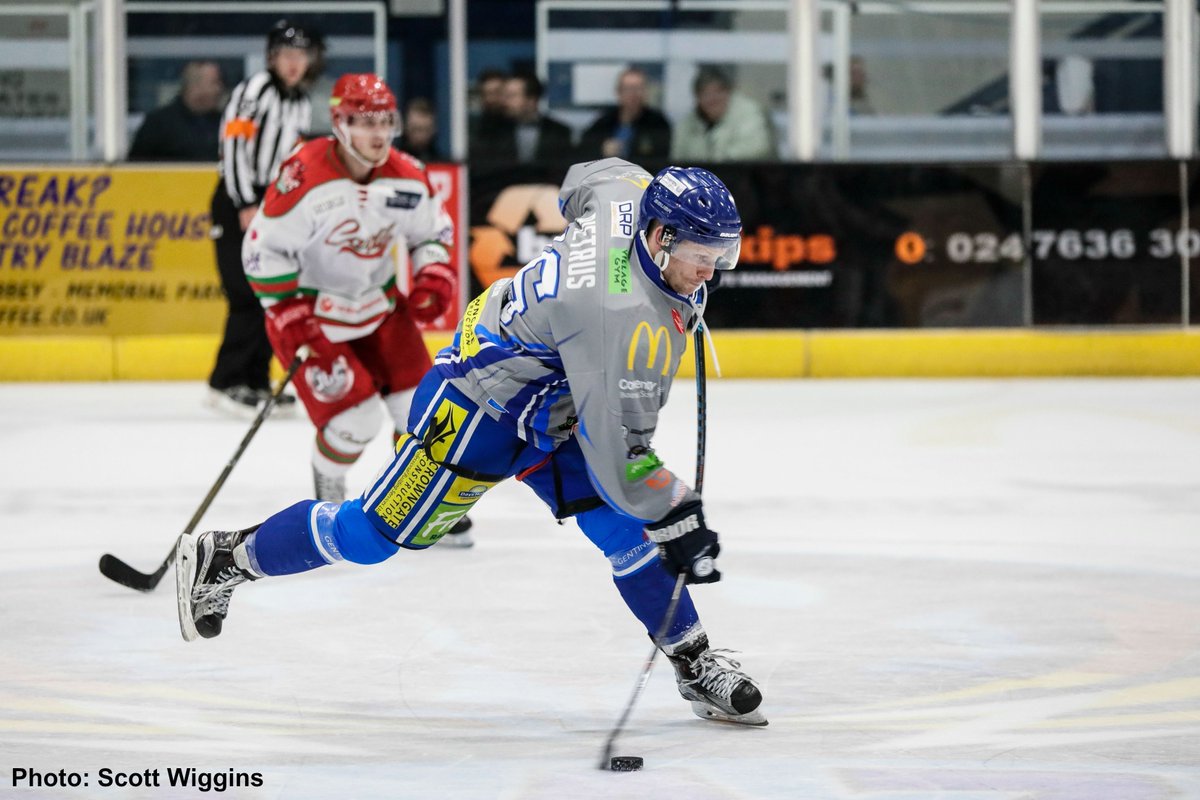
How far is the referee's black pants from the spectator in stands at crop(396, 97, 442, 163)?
1.40m

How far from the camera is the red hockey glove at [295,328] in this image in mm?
5641

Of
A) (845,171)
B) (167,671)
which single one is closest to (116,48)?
(845,171)

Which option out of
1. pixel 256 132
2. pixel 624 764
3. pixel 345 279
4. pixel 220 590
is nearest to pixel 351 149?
pixel 345 279

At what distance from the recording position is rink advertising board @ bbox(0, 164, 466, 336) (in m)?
9.97

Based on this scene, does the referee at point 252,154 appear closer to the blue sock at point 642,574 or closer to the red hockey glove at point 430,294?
the red hockey glove at point 430,294

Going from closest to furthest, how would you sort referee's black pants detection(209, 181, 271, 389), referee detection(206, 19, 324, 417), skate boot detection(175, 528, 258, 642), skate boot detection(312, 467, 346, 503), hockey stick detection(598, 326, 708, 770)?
hockey stick detection(598, 326, 708, 770)
skate boot detection(175, 528, 258, 642)
skate boot detection(312, 467, 346, 503)
referee detection(206, 19, 324, 417)
referee's black pants detection(209, 181, 271, 389)

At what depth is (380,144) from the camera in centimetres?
562

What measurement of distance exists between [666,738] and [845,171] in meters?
7.20

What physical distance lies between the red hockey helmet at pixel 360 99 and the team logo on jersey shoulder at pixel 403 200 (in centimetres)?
26

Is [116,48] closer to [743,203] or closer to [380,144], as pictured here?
[743,203]

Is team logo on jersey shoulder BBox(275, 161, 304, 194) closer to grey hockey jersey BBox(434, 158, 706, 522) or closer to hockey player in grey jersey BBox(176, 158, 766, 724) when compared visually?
hockey player in grey jersey BBox(176, 158, 766, 724)

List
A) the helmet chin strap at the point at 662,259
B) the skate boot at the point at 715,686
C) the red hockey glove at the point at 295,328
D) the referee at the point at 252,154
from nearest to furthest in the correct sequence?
the helmet chin strap at the point at 662,259
the skate boot at the point at 715,686
the red hockey glove at the point at 295,328
the referee at the point at 252,154

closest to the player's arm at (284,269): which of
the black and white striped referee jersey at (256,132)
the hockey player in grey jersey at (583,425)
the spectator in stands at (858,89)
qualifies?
the hockey player in grey jersey at (583,425)

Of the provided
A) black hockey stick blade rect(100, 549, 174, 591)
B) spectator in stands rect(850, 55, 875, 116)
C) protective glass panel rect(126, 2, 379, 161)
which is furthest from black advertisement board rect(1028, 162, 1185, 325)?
black hockey stick blade rect(100, 549, 174, 591)
